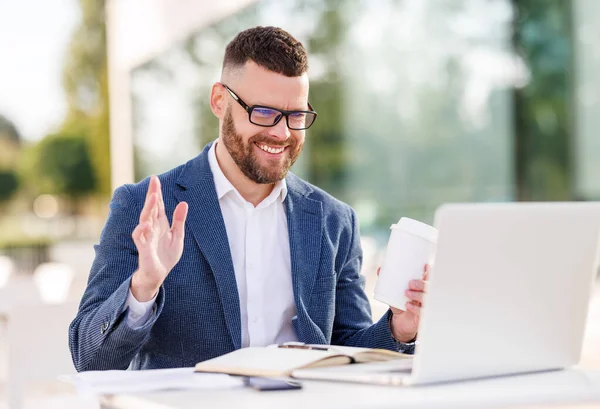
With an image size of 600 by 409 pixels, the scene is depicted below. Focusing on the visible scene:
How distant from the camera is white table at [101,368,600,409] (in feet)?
4.89

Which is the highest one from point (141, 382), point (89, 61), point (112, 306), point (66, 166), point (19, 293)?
point (89, 61)

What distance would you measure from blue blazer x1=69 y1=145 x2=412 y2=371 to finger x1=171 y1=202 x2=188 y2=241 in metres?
0.18

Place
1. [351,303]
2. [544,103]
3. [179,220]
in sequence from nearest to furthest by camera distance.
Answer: [179,220], [351,303], [544,103]

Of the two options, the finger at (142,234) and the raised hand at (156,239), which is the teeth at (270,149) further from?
the finger at (142,234)

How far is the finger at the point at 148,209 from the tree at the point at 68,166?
3800 centimetres

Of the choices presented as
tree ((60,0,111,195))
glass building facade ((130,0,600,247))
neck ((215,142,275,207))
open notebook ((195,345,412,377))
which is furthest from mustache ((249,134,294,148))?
tree ((60,0,111,195))

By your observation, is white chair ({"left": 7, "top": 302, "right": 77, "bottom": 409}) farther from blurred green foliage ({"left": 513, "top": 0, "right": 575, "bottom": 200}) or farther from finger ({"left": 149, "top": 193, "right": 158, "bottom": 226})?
blurred green foliage ({"left": 513, "top": 0, "right": 575, "bottom": 200})

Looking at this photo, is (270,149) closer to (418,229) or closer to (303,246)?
(303,246)

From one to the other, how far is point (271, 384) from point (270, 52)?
91cm

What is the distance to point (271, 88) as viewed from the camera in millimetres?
2205

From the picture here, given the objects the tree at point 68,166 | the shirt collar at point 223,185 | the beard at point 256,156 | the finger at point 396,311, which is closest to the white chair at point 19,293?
the shirt collar at point 223,185

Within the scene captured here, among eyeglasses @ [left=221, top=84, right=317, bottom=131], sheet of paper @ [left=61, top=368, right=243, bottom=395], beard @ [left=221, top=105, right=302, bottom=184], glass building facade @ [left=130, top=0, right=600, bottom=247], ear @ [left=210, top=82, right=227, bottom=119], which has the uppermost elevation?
glass building facade @ [left=130, top=0, right=600, bottom=247]

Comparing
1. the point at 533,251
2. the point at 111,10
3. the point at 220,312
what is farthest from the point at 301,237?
the point at 111,10

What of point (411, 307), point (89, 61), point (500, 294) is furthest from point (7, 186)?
point (500, 294)
